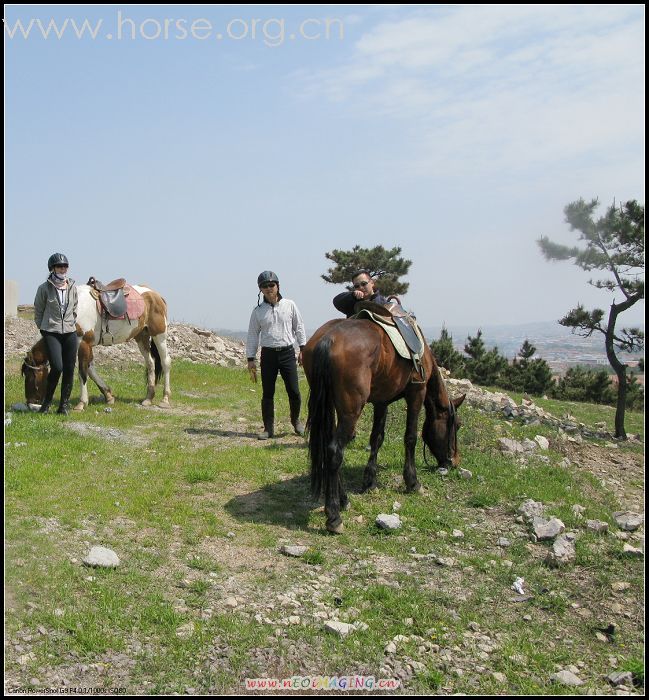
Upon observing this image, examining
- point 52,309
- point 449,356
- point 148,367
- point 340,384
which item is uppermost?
point 52,309

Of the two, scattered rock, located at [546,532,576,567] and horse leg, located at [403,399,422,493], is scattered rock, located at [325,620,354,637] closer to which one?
scattered rock, located at [546,532,576,567]

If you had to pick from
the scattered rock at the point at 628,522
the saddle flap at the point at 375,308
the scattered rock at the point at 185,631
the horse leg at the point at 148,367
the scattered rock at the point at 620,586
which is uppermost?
the saddle flap at the point at 375,308

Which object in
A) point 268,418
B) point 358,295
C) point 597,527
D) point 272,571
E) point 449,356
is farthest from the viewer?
point 449,356

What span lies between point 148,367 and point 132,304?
116cm

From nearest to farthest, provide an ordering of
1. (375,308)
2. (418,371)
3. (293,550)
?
(293,550), (375,308), (418,371)

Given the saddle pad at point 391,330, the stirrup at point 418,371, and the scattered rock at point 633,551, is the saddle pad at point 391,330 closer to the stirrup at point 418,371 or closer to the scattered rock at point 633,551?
the stirrup at point 418,371

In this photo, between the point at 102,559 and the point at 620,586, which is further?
the point at 620,586

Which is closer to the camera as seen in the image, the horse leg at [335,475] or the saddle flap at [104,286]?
the horse leg at [335,475]

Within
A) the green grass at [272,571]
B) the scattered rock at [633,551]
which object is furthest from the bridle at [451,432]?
the scattered rock at [633,551]

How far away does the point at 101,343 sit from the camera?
416 inches

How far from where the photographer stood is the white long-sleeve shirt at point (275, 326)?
8.86m

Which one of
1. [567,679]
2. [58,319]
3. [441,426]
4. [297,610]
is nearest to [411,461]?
[441,426]

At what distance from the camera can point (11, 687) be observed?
3.44 meters

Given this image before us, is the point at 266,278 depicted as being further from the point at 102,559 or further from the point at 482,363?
the point at 482,363
